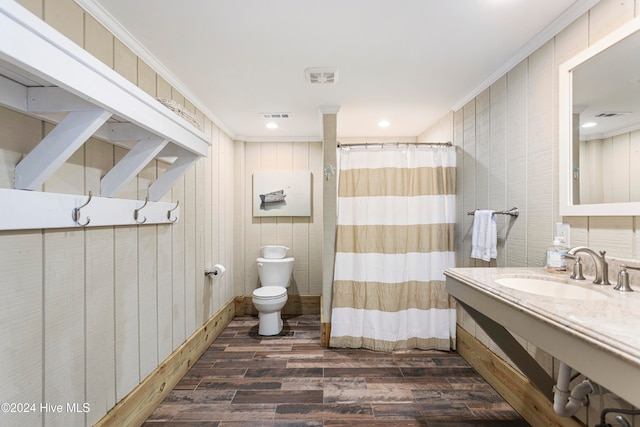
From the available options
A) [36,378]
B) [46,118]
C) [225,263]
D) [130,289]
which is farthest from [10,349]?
[225,263]

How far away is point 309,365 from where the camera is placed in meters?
2.30

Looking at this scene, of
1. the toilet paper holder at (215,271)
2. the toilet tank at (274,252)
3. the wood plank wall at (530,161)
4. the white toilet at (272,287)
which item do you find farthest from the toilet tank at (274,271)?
the wood plank wall at (530,161)

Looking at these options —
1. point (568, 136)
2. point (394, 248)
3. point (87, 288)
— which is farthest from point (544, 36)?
point (87, 288)

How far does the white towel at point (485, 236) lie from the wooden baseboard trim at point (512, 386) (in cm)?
72

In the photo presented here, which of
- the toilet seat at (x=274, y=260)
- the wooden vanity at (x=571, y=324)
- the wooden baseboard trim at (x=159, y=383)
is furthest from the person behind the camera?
the toilet seat at (x=274, y=260)

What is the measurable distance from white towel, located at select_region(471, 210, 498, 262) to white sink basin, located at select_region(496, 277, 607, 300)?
1.90ft

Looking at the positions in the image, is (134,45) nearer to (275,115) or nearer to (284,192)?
(275,115)

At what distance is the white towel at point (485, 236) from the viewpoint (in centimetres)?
195

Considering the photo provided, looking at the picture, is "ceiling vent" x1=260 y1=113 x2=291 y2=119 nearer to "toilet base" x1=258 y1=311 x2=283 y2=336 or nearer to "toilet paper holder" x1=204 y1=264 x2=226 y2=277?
"toilet paper holder" x1=204 y1=264 x2=226 y2=277

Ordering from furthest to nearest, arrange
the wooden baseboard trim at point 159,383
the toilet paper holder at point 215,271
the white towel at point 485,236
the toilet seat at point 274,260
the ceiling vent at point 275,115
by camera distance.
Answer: the toilet seat at point 274,260
the ceiling vent at point 275,115
the toilet paper holder at point 215,271
the white towel at point 485,236
the wooden baseboard trim at point 159,383

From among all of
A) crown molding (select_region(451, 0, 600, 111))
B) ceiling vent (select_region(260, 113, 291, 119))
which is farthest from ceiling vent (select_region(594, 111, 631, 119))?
ceiling vent (select_region(260, 113, 291, 119))

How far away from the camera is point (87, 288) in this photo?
131 centimetres

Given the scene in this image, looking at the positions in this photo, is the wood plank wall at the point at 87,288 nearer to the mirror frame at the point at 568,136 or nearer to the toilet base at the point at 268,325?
the toilet base at the point at 268,325

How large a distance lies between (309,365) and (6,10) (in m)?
2.46
